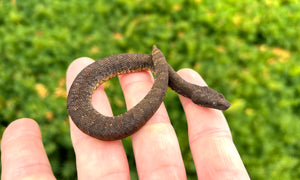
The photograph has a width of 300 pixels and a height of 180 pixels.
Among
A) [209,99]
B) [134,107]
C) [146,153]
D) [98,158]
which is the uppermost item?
[209,99]

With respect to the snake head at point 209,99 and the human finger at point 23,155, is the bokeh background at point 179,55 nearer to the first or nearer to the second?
the snake head at point 209,99

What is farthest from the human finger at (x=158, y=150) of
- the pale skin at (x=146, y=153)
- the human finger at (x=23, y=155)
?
the human finger at (x=23, y=155)

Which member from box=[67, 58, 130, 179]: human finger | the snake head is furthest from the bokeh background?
box=[67, 58, 130, 179]: human finger

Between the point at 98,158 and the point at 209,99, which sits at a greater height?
the point at 209,99

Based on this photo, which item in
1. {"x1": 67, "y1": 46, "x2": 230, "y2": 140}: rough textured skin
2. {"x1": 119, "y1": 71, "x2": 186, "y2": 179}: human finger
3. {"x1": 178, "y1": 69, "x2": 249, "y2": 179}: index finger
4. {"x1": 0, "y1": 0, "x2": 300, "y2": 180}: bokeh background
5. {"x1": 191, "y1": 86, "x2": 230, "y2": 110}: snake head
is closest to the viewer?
{"x1": 178, "y1": 69, "x2": 249, "y2": 179}: index finger

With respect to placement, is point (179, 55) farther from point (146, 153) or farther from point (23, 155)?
point (23, 155)

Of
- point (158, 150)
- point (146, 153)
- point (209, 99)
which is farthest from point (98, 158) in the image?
point (209, 99)

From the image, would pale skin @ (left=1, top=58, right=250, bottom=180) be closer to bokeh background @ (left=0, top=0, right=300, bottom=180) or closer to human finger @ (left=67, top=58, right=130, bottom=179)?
human finger @ (left=67, top=58, right=130, bottom=179)

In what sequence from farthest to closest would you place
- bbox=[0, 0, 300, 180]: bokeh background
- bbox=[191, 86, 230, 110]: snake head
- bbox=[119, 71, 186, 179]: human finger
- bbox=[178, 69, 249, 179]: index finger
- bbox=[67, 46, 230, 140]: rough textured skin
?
1. bbox=[0, 0, 300, 180]: bokeh background
2. bbox=[191, 86, 230, 110]: snake head
3. bbox=[67, 46, 230, 140]: rough textured skin
4. bbox=[119, 71, 186, 179]: human finger
5. bbox=[178, 69, 249, 179]: index finger
